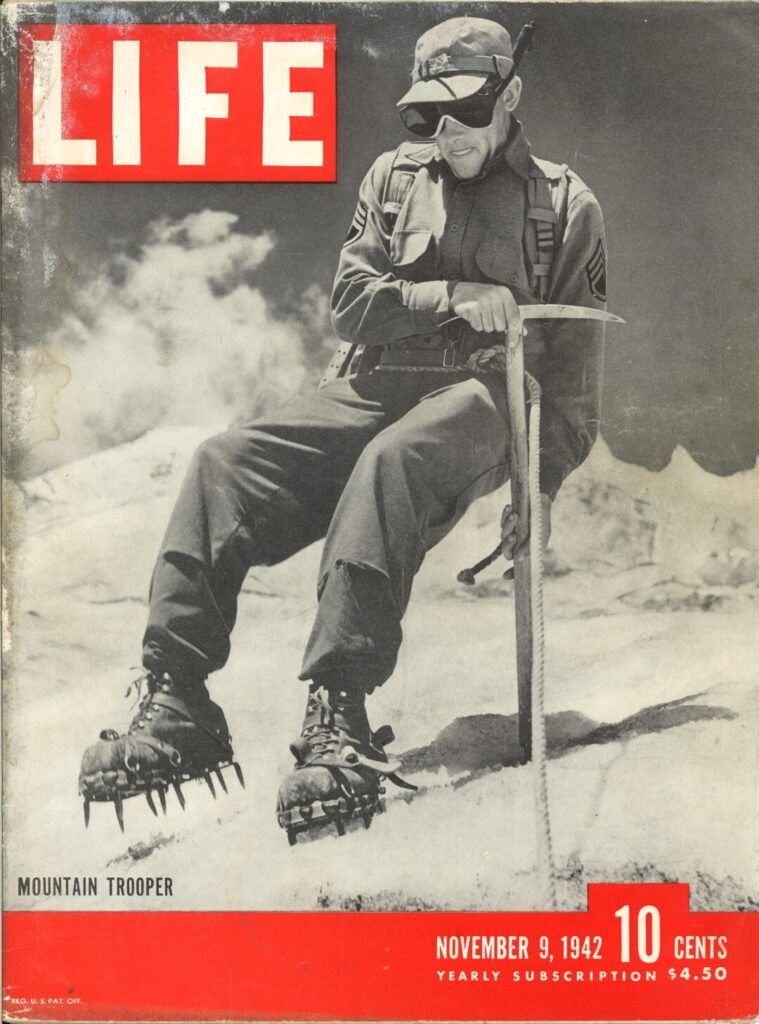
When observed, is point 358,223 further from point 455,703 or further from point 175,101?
point 455,703

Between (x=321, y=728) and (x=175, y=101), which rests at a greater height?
(x=175, y=101)

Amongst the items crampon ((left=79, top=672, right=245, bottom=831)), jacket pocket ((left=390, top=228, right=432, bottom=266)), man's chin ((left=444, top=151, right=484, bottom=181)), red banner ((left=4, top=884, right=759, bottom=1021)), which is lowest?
red banner ((left=4, top=884, right=759, bottom=1021))

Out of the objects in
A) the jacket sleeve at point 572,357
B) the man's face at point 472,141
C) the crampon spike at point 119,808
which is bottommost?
the crampon spike at point 119,808

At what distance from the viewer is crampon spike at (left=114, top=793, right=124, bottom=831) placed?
129 inches

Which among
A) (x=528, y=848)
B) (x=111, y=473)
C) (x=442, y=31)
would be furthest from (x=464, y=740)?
(x=442, y=31)

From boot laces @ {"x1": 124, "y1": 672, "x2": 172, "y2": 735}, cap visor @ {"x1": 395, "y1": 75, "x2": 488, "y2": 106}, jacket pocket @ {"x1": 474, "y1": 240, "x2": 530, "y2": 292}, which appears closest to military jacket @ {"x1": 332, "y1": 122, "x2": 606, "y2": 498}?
jacket pocket @ {"x1": 474, "y1": 240, "x2": 530, "y2": 292}

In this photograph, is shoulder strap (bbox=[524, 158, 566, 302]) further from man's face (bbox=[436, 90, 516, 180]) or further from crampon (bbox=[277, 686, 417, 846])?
crampon (bbox=[277, 686, 417, 846])

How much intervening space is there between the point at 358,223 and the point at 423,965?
227 centimetres

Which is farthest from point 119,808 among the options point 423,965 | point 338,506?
point 338,506

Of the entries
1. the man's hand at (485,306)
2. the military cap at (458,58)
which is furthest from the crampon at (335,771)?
the military cap at (458,58)

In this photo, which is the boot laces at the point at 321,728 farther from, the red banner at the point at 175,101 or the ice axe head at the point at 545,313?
the red banner at the point at 175,101

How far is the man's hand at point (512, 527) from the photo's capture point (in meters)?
3.32

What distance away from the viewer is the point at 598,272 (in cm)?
336

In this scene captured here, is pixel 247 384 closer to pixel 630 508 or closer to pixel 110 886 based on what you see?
pixel 630 508
